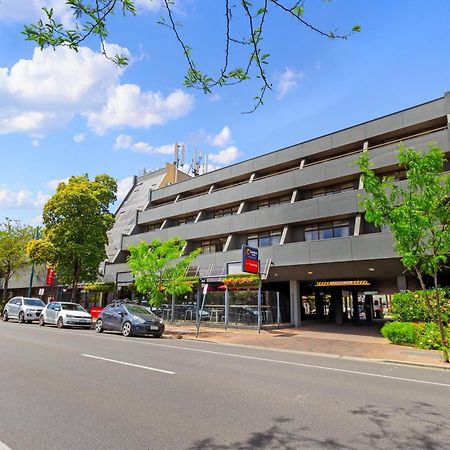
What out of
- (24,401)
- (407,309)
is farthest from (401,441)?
(407,309)

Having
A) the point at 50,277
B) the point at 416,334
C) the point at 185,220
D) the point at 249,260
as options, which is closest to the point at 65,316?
the point at 249,260

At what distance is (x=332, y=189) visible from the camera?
2614cm

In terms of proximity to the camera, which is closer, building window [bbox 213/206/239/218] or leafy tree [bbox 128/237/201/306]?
leafy tree [bbox 128/237/201/306]

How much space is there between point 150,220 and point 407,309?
25368mm

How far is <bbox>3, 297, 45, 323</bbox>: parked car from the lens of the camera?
2650cm

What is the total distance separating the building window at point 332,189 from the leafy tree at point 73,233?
16.6m

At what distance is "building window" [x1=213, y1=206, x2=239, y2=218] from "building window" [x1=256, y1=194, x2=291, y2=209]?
2.39m

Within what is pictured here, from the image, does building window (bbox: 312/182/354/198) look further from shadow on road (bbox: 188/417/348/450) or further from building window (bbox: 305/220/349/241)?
shadow on road (bbox: 188/417/348/450)

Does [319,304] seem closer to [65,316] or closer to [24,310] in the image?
[65,316]

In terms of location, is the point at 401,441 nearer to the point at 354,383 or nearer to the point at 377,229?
the point at 354,383

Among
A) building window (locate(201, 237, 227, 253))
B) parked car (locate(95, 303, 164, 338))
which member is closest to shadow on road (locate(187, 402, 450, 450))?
parked car (locate(95, 303, 164, 338))

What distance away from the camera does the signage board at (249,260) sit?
21680mm

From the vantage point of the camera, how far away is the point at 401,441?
450 cm

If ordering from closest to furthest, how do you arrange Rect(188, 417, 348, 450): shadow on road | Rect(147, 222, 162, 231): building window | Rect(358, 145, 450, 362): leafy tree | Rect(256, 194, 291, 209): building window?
Rect(188, 417, 348, 450): shadow on road → Rect(358, 145, 450, 362): leafy tree → Rect(256, 194, 291, 209): building window → Rect(147, 222, 162, 231): building window
